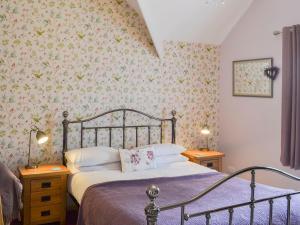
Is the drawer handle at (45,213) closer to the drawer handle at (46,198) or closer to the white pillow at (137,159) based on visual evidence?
the drawer handle at (46,198)

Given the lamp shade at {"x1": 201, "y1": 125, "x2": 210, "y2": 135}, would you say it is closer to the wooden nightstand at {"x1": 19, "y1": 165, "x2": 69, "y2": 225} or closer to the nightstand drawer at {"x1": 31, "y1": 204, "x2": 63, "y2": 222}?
the wooden nightstand at {"x1": 19, "y1": 165, "x2": 69, "y2": 225}

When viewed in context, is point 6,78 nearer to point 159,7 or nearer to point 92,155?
point 92,155

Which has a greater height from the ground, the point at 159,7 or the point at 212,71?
the point at 159,7

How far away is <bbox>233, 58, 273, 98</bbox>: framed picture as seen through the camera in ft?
14.4

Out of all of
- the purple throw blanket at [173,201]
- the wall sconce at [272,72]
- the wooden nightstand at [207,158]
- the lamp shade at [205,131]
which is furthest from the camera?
the lamp shade at [205,131]

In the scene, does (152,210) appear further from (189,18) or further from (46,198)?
(189,18)

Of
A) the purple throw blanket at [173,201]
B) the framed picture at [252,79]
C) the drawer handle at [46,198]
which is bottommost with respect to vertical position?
the drawer handle at [46,198]

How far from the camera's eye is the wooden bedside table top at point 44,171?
11.7 feet

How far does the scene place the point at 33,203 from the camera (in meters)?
3.61

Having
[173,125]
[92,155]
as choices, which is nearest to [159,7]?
[173,125]

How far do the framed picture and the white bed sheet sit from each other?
1253 mm

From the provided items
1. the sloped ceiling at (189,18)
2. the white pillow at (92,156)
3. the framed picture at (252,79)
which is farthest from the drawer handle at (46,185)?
the framed picture at (252,79)

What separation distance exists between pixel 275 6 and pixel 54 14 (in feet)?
8.31

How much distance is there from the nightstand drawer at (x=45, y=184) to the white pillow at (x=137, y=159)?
0.68m
